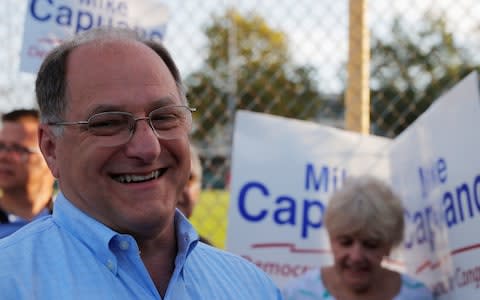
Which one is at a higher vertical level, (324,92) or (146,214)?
(324,92)

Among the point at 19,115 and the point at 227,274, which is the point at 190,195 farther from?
the point at 227,274

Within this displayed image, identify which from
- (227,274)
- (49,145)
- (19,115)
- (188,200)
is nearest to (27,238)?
(49,145)

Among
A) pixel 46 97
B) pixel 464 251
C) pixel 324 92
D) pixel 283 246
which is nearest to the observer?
pixel 46 97

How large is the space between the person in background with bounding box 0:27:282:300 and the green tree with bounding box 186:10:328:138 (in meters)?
2.59

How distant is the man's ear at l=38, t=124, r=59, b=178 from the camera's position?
170 centimetres

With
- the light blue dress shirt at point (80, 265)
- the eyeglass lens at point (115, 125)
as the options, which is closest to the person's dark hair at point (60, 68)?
the eyeglass lens at point (115, 125)

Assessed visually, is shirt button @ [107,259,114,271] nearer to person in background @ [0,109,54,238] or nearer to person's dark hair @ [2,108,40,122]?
person in background @ [0,109,54,238]

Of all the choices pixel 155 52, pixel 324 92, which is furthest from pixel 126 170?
pixel 324 92

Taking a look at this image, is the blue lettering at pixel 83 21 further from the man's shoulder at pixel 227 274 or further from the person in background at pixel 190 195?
the man's shoulder at pixel 227 274

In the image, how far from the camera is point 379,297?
2895 mm

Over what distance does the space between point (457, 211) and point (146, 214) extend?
1.37 m

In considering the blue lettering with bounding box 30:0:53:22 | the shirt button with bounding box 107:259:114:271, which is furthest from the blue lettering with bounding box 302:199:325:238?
the shirt button with bounding box 107:259:114:271

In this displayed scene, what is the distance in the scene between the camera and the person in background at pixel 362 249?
288 centimetres

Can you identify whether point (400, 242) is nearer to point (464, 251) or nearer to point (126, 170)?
point (464, 251)
